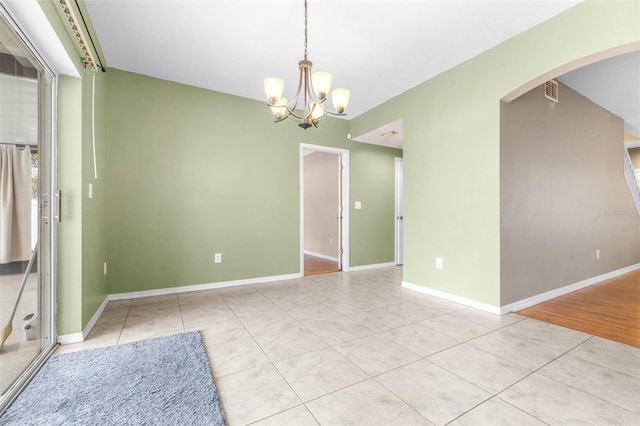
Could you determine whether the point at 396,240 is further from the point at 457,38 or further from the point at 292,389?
the point at 292,389

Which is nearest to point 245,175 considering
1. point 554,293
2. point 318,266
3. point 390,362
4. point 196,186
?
point 196,186

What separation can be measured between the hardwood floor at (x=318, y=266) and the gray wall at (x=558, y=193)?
2793mm

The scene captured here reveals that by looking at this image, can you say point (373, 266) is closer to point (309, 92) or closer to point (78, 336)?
point (309, 92)

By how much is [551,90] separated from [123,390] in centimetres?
497

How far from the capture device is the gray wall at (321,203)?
6059 millimetres

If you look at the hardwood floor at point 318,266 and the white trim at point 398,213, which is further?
the white trim at point 398,213

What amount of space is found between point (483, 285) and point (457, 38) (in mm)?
2508

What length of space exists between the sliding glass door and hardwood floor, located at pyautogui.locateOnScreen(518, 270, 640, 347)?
4156 millimetres

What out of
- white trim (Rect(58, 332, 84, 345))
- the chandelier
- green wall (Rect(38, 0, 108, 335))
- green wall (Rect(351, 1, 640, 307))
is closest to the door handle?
green wall (Rect(38, 0, 108, 335))

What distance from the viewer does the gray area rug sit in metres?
1.37

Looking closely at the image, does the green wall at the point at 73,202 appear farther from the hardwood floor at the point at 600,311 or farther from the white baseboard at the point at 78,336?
the hardwood floor at the point at 600,311

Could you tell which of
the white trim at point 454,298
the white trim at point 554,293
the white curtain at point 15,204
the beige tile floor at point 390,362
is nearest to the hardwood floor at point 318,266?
the white trim at point 454,298

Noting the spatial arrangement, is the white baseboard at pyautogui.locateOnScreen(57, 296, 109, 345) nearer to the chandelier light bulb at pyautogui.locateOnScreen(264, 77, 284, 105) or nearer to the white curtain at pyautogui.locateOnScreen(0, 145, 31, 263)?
the white curtain at pyautogui.locateOnScreen(0, 145, 31, 263)

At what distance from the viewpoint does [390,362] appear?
1.90m
